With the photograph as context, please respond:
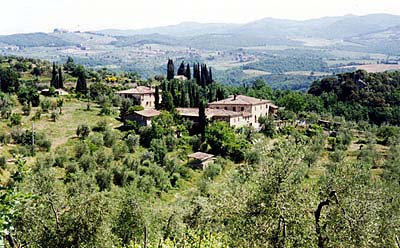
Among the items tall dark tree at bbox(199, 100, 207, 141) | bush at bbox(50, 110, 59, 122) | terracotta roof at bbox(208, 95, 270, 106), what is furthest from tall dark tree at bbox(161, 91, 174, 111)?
bush at bbox(50, 110, 59, 122)

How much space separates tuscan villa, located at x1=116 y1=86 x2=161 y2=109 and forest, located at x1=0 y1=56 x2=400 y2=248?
5.69 feet

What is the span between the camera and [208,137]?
50094mm

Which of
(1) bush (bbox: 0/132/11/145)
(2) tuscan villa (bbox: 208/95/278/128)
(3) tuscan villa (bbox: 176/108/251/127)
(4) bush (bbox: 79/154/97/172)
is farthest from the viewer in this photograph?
(2) tuscan villa (bbox: 208/95/278/128)

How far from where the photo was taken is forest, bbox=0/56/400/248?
570 inches

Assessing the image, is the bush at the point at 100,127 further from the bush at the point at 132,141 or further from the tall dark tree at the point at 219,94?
the tall dark tree at the point at 219,94

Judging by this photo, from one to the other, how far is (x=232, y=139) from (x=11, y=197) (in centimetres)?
4345

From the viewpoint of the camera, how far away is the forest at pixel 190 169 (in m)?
14.5

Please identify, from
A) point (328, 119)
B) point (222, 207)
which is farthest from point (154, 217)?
point (328, 119)

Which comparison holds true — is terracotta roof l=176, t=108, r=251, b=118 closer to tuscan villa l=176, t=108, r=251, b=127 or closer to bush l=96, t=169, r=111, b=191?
tuscan villa l=176, t=108, r=251, b=127

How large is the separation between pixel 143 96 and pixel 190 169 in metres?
21.2

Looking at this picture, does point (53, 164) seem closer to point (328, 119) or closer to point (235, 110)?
point (235, 110)

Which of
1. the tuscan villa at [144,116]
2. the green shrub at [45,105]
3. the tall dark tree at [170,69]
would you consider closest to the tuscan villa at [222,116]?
the tuscan villa at [144,116]

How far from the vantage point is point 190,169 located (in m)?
45.2

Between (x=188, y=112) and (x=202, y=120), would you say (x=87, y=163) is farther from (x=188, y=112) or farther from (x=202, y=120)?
(x=188, y=112)
